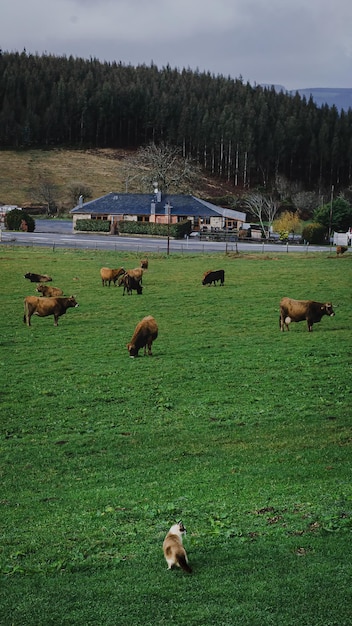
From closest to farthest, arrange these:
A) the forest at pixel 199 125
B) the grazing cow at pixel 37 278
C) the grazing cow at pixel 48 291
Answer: the grazing cow at pixel 48 291 → the grazing cow at pixel 37 278 → the forest at pixel 199 125

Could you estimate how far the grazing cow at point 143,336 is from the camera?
1092 inches

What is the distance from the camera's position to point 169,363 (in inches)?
1048

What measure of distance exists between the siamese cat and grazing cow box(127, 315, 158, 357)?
1659 cm

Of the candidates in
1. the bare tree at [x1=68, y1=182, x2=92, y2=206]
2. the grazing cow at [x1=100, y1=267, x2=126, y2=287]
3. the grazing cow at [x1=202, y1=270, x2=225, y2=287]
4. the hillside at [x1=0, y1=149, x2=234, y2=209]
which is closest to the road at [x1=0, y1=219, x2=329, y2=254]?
the grazing cow at [x1=202, y1=270, x2=225, y2=287]

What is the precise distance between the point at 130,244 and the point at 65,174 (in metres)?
82.0

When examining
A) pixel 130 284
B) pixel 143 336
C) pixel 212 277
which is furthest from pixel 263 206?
pixel 143 336

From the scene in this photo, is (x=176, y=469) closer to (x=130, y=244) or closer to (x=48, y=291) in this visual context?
(x=48, y=291)

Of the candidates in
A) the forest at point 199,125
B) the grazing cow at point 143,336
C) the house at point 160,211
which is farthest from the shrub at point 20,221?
the forest at point 199,125

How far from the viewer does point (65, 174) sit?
15375 cm

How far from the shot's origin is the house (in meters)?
99.1

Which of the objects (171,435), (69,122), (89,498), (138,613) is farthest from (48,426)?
(69,122)

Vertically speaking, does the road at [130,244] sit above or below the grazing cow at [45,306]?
above

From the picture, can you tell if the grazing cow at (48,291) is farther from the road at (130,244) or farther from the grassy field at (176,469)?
the road at (130,244)

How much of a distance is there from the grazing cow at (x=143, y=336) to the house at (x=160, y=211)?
70.4 meters
